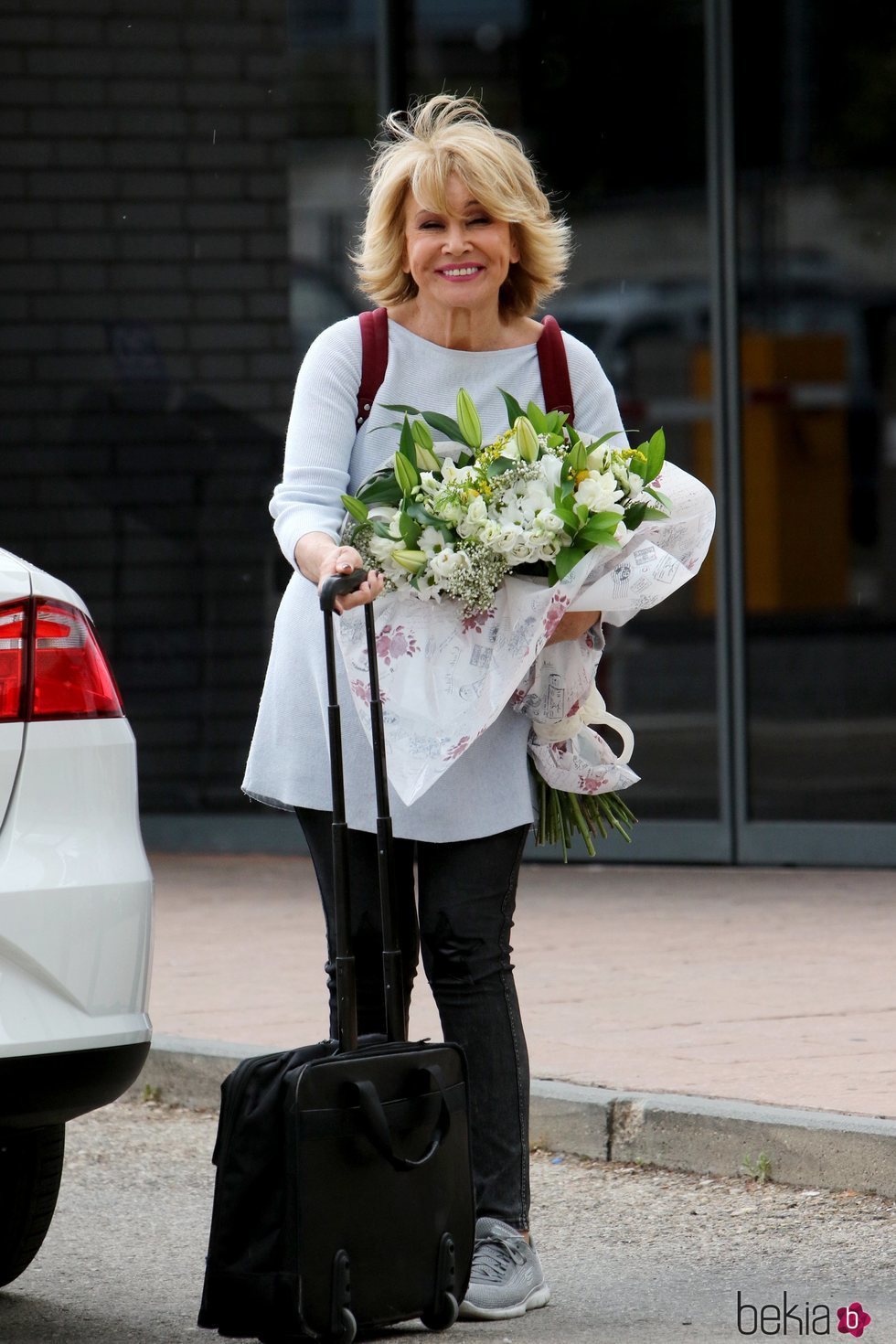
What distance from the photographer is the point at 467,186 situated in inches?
148

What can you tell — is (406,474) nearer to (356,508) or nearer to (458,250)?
(356,508)

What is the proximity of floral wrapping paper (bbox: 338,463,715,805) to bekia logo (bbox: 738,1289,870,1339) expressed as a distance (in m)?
0.92

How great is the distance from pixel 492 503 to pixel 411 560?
158 millimetres

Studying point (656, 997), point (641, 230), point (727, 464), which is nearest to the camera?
point (656, 997)

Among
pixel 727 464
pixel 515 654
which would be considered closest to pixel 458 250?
pixel 515 654

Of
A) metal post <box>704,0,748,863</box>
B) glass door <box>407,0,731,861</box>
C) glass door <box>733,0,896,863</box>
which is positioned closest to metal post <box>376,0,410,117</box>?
glass door <box>407,0,731,861</box>

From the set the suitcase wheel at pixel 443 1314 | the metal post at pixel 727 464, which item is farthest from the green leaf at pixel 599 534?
the metal post at pixel 727 464

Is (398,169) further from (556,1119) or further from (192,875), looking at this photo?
(192,875)

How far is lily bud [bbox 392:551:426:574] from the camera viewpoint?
142 inches

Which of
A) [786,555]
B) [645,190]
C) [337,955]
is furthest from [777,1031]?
[645,190]

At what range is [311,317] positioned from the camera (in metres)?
9.19

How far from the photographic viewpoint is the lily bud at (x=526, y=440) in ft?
11.9

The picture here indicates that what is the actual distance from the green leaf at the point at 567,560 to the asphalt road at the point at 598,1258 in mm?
1233

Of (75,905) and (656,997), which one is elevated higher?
(75,905)
